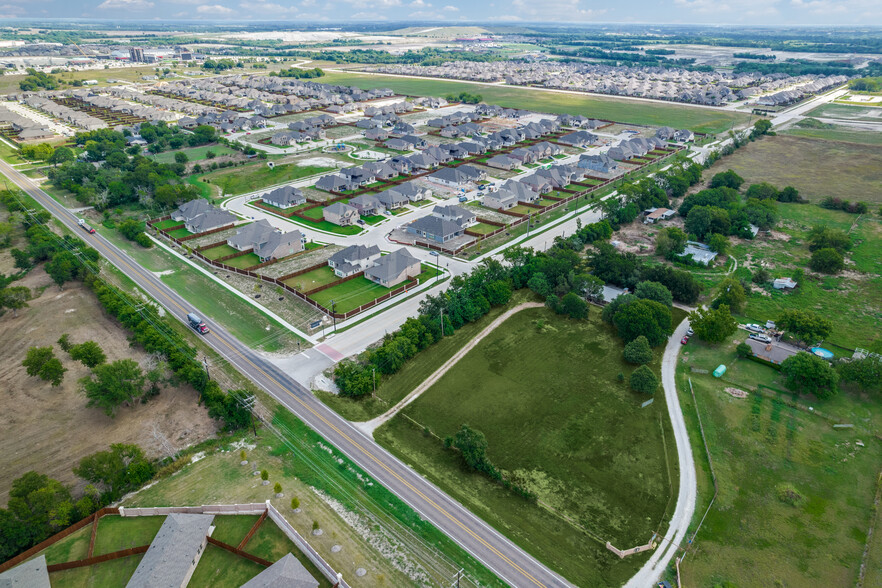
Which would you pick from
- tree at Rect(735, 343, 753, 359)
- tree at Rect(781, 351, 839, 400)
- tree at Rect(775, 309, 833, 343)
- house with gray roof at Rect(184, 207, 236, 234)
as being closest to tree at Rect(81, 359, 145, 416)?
house with gray roof at Rect(184, 207, 236, 234)

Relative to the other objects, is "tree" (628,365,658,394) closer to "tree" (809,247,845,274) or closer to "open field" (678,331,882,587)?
"open field" (678,331,882,587)

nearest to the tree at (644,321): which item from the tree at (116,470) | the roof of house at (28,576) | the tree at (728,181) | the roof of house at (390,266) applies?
the roof of house at (390,266)

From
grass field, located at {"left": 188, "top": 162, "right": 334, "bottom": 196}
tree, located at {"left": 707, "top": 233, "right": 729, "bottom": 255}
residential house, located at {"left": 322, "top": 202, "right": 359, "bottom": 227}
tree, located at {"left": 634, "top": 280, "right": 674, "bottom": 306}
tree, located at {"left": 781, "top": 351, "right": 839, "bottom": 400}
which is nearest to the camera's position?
tree, located at {"left": 781, "top": 351, "right": 839, "bottom": 400}

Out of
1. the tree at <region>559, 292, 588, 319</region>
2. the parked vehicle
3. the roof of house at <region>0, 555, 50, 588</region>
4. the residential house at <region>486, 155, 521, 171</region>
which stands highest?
the residential house at <region>486, 155, 521, 171</region>

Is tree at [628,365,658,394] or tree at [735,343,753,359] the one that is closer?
tree at [628,365,658,394]

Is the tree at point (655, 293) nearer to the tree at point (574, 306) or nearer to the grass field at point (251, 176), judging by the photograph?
the tree at point (574, 306)

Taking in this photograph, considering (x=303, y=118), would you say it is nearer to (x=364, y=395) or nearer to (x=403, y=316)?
(x=403, y=316)

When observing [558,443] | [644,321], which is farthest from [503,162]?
[558,443]
